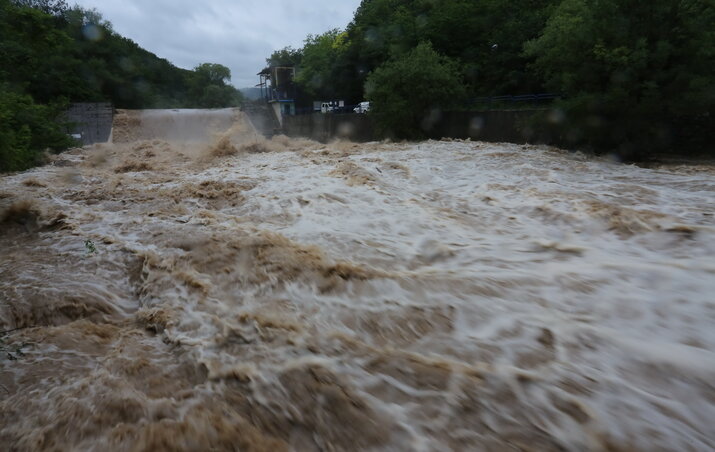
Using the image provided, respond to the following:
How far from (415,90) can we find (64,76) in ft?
99.7

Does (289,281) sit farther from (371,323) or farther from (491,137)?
(491,137)

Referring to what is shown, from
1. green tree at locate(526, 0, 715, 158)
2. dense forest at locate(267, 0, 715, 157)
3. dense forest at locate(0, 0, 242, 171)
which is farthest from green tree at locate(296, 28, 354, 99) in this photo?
green tree at locate(526, 0, 715, 158)

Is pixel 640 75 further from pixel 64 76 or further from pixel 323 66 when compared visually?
pixel 64 76

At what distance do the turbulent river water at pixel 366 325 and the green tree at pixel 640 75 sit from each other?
15.6ft

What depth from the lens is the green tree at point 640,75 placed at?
9992mm

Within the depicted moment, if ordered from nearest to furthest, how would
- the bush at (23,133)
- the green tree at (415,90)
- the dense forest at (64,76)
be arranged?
1. the dense forest at (64,76)
2. the bush at (23,133)
3. the green tree at (415,90)

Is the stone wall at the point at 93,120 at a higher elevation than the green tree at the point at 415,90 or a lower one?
lower

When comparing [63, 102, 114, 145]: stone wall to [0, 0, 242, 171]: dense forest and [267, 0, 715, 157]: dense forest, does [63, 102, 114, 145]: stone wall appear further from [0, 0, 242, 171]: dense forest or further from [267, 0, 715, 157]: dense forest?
[267, 0, 715, 157]: dense forest

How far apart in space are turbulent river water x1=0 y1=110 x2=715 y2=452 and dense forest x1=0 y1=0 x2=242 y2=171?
5.07m

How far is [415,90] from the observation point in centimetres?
1834

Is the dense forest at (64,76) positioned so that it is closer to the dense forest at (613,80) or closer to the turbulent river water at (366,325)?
the turbulent river water at (366,325)

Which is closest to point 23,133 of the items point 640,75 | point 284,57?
point 640,75

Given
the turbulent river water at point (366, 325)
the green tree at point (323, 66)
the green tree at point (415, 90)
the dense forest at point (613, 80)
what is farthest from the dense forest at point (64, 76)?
the green tree at point (323, 66)

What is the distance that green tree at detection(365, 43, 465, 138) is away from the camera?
18.2m
